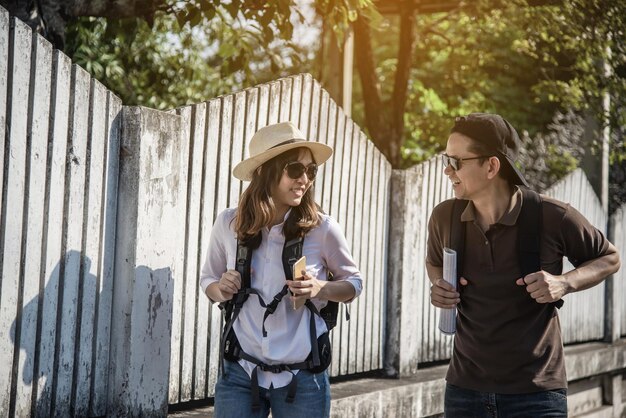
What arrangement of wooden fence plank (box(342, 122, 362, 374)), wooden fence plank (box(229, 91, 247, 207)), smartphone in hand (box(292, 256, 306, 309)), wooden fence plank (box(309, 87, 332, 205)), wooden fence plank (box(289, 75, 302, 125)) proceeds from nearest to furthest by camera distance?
1. smartphone in hand (box(292, 256, 306, 309))
2. wooden fence plank (box(229, 91, 247, 207))
3. wooden fence plank (box(289, 75, 302, 125))
4. wooden fence plank (box(309, 87, 332, 205))
5. wooden fence plank (box(342, 122, 362, 374))

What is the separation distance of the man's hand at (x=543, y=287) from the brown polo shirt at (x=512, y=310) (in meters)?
0.14

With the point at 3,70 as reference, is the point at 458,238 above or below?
below

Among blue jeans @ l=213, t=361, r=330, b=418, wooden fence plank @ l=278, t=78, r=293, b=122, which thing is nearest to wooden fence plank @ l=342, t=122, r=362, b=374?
wooden fence plank @ l=278, t=78, r=293, b=122

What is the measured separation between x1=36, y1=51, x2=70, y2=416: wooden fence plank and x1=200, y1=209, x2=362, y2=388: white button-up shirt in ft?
2.48

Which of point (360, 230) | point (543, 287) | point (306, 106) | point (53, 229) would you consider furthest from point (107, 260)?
point (360, 230)

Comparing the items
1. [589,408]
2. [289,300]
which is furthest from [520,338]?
[589,408]

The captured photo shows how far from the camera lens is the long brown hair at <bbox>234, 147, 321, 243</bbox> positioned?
3.81m

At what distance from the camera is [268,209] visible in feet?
12.6

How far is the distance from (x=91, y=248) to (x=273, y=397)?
1267 millimetres

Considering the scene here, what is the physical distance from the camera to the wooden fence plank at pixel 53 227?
13.7 ft

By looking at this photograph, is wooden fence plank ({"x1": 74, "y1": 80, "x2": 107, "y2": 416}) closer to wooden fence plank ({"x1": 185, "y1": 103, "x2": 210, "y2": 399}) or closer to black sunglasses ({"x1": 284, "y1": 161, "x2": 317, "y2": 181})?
wooden fence plank ({"x1": 185, "y1": 103, "x2": 210, "y2": 399})

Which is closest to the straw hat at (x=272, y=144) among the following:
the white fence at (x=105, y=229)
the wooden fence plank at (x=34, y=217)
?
the white fence at (x=105, y=229)

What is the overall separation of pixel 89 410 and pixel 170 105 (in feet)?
28.7

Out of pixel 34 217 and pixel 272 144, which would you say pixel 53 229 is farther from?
pixel 272 144
